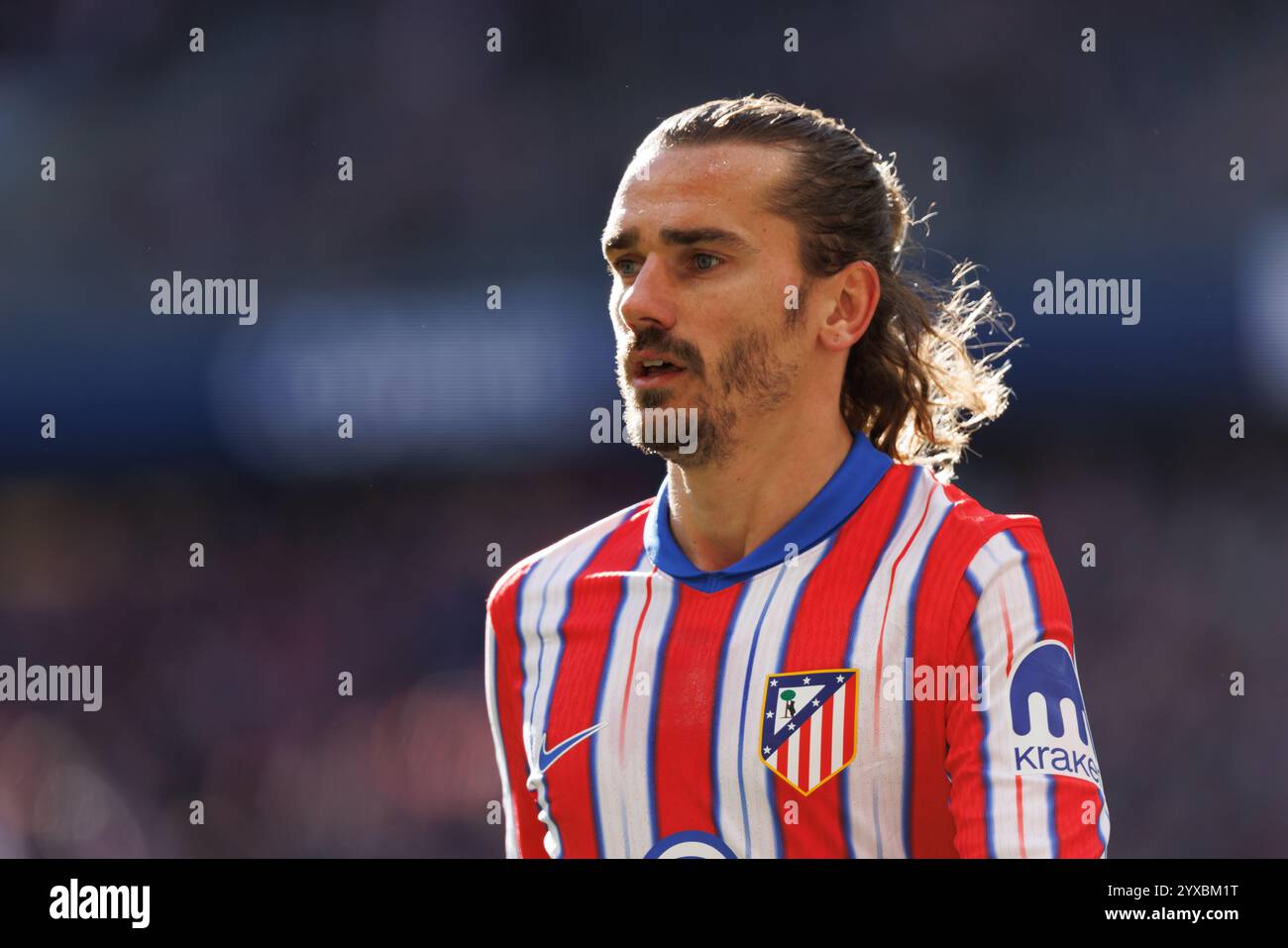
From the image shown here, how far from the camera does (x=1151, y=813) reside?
676cm

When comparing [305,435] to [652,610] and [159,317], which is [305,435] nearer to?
[159,317]

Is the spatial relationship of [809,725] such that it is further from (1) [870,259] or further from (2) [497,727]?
(1) [870,259]

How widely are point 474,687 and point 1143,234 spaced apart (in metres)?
3.72

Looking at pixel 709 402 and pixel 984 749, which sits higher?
pixel 709 402

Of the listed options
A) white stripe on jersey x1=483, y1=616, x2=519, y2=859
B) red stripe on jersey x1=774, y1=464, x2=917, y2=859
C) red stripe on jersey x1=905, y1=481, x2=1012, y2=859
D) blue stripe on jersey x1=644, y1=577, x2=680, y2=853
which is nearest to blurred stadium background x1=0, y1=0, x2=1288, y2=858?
white stripe on jersey x1=483, y1=616, x2=519, y2=859

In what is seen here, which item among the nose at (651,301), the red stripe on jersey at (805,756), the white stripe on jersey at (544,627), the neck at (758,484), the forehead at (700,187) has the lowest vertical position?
the red stripe on jersey at (805,756)

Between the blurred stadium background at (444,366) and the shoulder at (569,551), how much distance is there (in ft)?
13.2

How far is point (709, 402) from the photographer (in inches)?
109

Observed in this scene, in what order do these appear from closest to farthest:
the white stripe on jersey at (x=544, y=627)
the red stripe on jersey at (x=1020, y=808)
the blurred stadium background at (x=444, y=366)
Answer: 1. the red stripe on jersey at (x=1020, y=808)
2. the white stripe on jersey at (x=544, y=627)
3. the blurred stadium background at (x=444, y=366)

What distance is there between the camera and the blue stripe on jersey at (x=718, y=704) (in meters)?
2.55

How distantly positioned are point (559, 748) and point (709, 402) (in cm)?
67

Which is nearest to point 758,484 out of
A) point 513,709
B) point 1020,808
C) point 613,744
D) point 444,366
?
point 613,744

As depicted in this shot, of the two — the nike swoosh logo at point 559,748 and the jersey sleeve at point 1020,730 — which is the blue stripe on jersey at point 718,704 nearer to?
the nike swoosh logo at point 559,748

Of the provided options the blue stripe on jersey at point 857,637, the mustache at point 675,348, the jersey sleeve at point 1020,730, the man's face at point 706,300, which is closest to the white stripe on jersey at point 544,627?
the man's face at point 706,300
